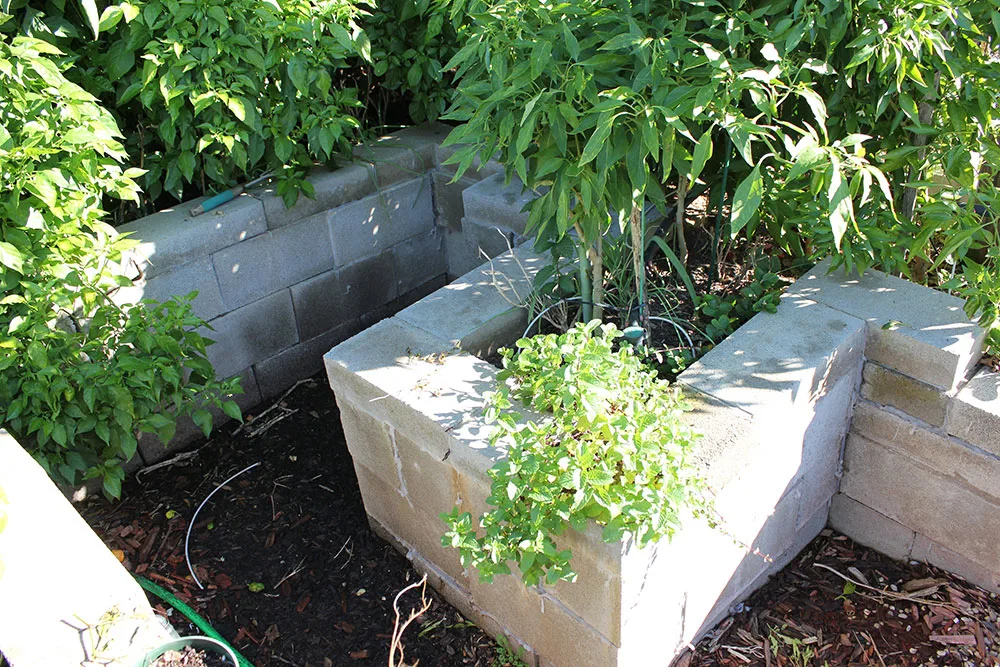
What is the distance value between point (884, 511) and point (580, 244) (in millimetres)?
1215

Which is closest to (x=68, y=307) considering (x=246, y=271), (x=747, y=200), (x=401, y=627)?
(x=246, y=271)

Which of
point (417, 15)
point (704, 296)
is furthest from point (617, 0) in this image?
point (417, 15)

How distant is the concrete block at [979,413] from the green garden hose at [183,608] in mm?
1951

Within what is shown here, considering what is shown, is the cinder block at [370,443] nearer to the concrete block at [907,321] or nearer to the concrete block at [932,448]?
the concrete block at [907,321]

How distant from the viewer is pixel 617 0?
7.05 ft

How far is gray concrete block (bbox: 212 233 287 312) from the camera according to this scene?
317 cm

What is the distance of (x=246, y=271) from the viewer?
3.23 meters

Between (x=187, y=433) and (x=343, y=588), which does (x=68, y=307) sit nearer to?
(x=187, y=433)

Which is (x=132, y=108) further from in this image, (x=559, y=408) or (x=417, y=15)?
(x=559, y=408)

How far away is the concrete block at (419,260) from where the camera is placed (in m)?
3.71

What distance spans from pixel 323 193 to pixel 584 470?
1.87 metres

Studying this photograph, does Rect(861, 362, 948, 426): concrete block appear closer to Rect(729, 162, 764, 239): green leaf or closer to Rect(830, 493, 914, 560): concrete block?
Rect(830, 493, 914, 560): concrete block

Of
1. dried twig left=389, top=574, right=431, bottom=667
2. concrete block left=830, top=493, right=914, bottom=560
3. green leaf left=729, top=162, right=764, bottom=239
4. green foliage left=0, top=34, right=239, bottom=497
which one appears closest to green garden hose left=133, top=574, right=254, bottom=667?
green foliage left=0, top=34, right=239, bottom=497

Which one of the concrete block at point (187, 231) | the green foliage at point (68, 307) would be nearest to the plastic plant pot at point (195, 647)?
the green foliage at point (68, 307)
